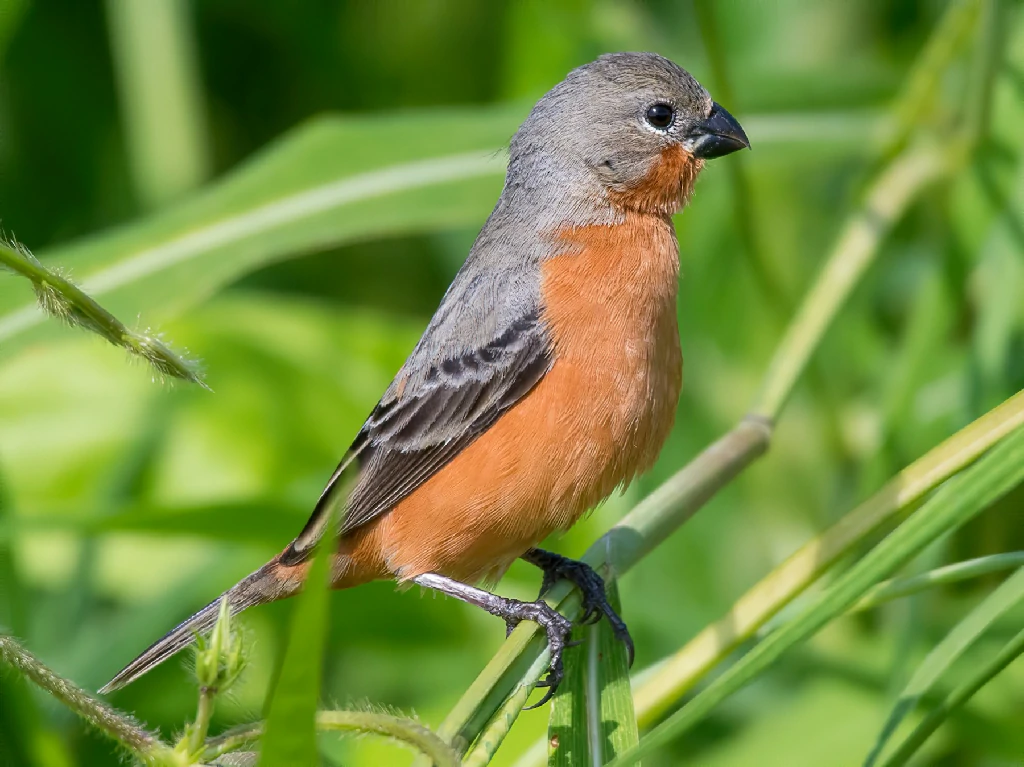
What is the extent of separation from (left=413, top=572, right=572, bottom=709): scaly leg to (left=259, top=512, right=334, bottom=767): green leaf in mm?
814

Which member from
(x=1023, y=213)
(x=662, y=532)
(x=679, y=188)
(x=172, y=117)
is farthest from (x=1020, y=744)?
(x=172, y=117)

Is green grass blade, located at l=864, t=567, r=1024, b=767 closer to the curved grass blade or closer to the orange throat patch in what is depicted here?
the curved grass blade

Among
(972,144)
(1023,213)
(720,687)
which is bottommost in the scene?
(720,687)

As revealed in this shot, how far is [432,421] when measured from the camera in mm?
3010

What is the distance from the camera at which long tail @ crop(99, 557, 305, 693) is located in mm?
2707

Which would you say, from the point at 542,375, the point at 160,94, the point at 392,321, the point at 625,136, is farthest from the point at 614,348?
the point at 160,94

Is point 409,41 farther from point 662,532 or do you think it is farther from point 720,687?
point 720,687

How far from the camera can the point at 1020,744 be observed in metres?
2.89

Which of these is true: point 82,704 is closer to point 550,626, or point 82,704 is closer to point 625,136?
point 550,626

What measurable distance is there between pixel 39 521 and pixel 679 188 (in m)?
1.95

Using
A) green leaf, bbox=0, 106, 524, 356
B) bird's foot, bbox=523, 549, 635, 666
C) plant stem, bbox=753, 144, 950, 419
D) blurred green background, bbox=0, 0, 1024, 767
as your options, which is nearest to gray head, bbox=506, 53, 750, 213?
blurred green background, bbox=0, 0, 1024, 767

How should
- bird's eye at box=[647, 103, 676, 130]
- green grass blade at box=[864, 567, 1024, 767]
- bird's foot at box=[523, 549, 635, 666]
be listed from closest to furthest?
green grass blade at box=[864, 567, 1024, 767]
bird's foot at box=[523, 549, 635, 666]
bird's eye at box=[647, 103, 676, 130]

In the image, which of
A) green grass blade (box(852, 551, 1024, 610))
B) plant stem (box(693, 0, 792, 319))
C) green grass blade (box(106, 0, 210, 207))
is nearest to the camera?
green grass blade (box(852, 551, 1024, 610))

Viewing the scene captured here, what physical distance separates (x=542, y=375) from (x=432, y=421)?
14.1 inches
